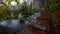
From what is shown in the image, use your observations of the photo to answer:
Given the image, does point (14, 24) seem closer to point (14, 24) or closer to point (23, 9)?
point (14, 24)

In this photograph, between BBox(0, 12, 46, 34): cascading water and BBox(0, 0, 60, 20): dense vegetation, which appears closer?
BBox(0, 12, 46, 34): cascading water

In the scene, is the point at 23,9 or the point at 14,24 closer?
the point at 14,24

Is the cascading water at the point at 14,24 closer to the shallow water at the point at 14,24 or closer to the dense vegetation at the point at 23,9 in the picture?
the shallow water at the point at 14,24

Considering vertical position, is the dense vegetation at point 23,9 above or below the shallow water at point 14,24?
above

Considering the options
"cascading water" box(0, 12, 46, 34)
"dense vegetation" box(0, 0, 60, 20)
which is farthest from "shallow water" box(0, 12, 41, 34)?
"dense vegetation" box(0, 0, 60, 20)

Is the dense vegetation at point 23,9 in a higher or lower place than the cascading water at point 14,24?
higher

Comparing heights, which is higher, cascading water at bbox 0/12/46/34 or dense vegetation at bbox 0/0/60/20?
dense vegetation at bbox 0/0/60/20

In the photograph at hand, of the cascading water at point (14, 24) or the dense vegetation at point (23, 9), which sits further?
the dense vegetation at point (23, 9)

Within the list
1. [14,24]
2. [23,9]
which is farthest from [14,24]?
[23,9]

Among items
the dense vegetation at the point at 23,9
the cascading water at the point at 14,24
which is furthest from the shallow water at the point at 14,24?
the dense vegetation at the point at 23,9

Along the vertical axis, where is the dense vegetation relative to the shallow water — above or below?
above

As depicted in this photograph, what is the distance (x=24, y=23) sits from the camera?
92.8 inches

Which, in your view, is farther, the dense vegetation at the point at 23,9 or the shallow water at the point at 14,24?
the dense vegetation at the point at 23,9

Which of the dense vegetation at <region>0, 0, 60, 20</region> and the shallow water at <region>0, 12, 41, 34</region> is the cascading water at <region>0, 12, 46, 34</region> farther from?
the dense vegetation at <region>0, 0, 60, 20</region>
